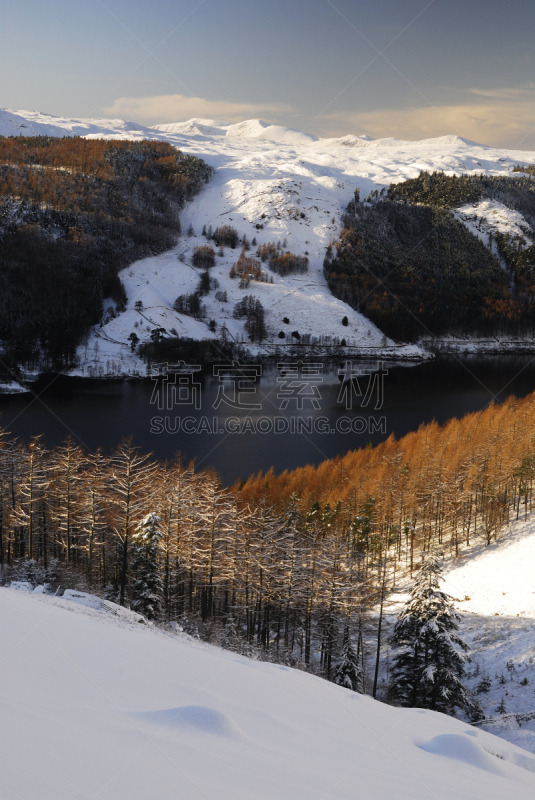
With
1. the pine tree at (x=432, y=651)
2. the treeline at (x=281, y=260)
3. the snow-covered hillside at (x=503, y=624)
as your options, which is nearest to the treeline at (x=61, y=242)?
the treeline at (x=281, y=260)

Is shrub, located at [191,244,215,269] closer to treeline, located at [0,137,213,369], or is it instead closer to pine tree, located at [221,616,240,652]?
treeline, located at [0,137,213,369]

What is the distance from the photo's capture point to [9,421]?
63406 mm

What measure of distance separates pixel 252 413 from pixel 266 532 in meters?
41.6

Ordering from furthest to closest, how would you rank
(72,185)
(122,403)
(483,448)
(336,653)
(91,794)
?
1. (72,185)
2. (122,403)
3. (483,448)
4. (336,653)
5. (91,794)

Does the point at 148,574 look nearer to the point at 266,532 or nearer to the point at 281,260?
the point at 266,532

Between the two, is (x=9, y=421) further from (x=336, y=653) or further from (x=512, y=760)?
(x=512, y=760)

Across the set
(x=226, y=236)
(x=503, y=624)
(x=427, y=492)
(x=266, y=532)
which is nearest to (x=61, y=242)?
(x=226, y=236)

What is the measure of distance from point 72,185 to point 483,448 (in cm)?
18020

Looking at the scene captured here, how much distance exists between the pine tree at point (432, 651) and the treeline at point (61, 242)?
104222 mm

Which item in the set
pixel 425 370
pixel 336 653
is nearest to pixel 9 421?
pixel 336 653

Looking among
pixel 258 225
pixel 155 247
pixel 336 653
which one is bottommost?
pixel 336 653

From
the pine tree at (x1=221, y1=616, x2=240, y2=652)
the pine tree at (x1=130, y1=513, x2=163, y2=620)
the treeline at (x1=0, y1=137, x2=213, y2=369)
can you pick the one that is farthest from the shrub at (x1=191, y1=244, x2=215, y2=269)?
the pine tree at (x1=221, y1=616, x2=240, y2=652)

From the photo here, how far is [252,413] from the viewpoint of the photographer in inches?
2805

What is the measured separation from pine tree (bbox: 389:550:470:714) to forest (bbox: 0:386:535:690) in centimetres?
400
